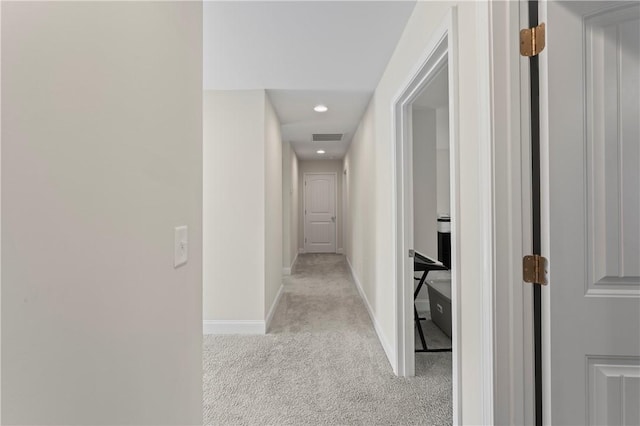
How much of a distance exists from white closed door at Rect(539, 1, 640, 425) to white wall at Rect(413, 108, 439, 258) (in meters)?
2.50

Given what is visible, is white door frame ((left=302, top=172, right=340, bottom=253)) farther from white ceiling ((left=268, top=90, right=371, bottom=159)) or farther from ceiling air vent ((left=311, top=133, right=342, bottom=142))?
ceiling air vent ((left=311, top=133, right=342, bottom=142))

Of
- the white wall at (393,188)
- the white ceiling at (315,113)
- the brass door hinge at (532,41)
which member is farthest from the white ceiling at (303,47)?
the brass door hinge at (532,41)

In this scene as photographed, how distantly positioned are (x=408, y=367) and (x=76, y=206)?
89.5 inches

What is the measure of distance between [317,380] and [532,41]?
7.29ft

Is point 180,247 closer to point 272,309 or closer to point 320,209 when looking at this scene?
point 272,309

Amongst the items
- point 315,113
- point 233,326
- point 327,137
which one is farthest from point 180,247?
point 327,137

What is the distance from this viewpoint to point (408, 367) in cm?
221

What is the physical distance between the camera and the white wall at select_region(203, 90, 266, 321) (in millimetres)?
3076

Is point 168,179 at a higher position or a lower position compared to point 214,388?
higher

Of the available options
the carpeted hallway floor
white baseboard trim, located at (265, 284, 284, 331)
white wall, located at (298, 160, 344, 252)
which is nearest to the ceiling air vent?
white wall, located at (298, 160, 344, 252)

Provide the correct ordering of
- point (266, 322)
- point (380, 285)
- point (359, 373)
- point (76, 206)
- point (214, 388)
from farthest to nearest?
point (266, 322) → point (380, 285) → point (359, 373) → point (214, 388) → point (76, 206)

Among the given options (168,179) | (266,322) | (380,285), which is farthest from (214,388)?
(168,179)

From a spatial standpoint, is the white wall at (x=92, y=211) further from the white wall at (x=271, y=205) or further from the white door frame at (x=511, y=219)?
the white wall at (x=271, y=205)

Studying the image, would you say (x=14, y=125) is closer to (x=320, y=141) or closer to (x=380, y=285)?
(x=380, y=285)
